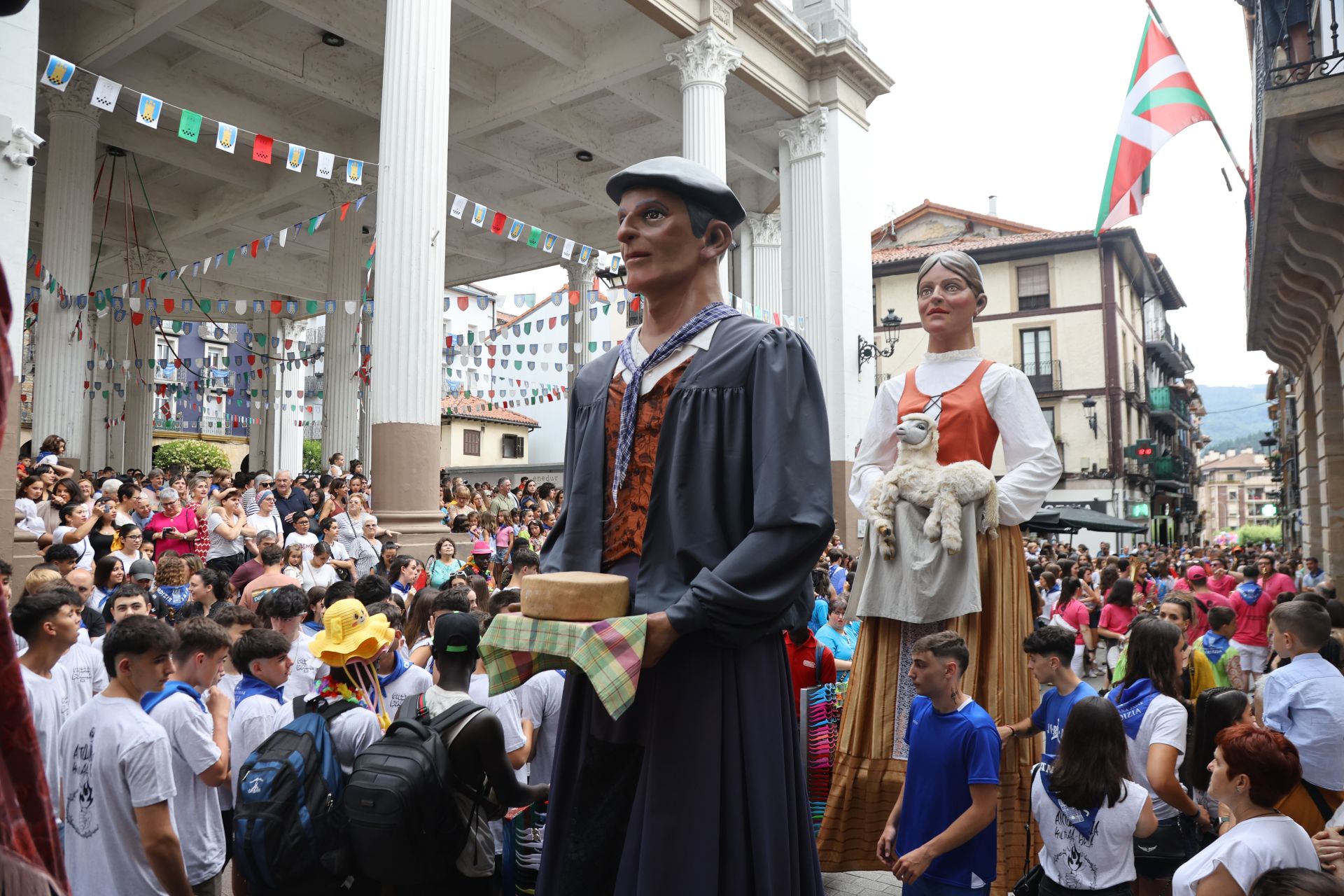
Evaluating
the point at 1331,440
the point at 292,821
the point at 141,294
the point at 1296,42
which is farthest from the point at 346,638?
the point at 141,294

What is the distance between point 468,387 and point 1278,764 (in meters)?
21.0

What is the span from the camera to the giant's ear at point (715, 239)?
91.2 inches

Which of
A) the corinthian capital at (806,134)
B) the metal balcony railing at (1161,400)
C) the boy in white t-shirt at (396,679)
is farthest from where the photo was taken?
the metal balcony railing at (1161,400)

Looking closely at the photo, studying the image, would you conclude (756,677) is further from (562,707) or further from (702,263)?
(702,263)

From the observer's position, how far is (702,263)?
2.32 m

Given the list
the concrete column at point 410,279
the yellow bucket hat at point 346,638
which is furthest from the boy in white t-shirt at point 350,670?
the concrete column at point 410,279

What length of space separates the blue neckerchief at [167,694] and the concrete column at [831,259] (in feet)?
49.3

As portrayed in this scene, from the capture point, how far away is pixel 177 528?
9.80m

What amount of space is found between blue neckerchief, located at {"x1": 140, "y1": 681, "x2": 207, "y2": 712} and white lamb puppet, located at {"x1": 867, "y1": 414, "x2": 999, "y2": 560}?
2684mm

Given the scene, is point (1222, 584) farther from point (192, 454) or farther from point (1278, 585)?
point (192, 454)

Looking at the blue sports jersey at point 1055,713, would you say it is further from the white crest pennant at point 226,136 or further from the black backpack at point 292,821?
the white crest pennant at point 226,136

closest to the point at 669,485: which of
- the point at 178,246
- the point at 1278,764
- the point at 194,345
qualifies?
the point at 1278,764

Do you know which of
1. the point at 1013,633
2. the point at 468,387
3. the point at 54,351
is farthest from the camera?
the point at 468,387

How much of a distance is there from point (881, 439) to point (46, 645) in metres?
3.44
